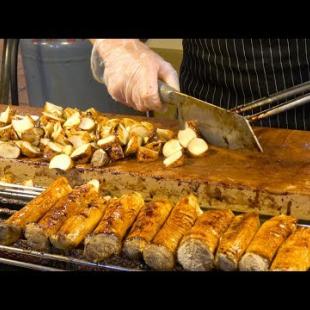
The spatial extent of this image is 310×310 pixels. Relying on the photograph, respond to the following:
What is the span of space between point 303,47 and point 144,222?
1553 millimetres

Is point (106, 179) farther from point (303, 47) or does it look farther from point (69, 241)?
point (303, 47)

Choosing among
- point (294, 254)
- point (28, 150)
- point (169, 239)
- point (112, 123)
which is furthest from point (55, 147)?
point (294, 254)

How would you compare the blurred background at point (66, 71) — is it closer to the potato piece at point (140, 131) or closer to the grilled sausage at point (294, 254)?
the potato piece at point (140, 131)

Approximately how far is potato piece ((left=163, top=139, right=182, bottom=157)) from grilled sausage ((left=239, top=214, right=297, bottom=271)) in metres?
0.81

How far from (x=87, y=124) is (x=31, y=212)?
0.86 metres

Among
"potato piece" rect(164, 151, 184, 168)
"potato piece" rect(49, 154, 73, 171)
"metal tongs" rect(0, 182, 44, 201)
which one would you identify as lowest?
"metal tongs" rect(0, 182, 44, 201)

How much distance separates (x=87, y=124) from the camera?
3.18m

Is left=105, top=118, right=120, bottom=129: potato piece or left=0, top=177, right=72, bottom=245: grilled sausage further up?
left=105, top=118, right=120, bottom=129: potato piece

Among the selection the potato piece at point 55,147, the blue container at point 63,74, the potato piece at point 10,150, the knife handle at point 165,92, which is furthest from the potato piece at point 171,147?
the blue container at point 63,74

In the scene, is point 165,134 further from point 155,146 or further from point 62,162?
point 62,162

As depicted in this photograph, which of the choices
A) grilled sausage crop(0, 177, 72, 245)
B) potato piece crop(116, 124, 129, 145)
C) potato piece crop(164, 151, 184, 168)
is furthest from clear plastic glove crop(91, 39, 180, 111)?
grilled sausage crop(0, 177, 72, 245)

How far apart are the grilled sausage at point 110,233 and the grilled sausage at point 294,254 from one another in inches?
26.4

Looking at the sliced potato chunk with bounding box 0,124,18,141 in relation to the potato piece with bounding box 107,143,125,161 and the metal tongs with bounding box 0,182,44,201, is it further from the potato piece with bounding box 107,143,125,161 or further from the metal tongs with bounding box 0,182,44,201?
the potato piece with bounding box 107,143,125,161

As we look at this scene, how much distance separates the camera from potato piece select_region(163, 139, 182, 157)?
2903 mm
